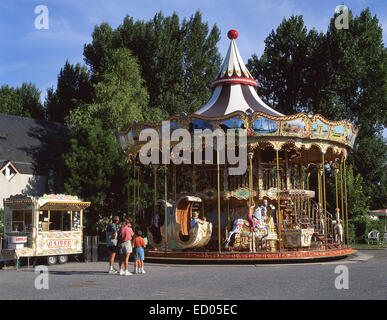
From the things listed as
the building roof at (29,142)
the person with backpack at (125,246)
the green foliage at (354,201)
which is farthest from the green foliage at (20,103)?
the person with backpack at (125,246)

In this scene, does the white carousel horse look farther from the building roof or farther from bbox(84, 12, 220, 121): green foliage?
bbox(84, 12, 220, 121): green foliage

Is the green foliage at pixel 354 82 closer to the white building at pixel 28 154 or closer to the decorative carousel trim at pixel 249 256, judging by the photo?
the white building at pixel 28 154

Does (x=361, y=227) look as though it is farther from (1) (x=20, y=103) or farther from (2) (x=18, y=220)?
(1) (x=20, y=103)

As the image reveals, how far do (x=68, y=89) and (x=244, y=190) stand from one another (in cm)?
2819

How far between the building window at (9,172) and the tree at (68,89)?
13.9 metres

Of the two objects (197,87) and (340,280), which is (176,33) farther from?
(340,280)

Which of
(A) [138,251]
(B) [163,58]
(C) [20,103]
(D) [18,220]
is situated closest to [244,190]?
(A) [138,251]

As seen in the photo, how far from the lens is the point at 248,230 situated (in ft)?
63.7

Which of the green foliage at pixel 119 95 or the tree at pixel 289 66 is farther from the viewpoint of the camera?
the tree at pixel 289 66

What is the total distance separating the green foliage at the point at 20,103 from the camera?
4512 cm

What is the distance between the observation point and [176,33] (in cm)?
4559

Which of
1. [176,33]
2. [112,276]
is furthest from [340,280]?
[176,33]

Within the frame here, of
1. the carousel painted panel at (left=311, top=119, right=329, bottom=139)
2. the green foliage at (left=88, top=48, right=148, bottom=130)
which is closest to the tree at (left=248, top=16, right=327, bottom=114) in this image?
the green foliage at (left=88, top=48, right=148, bottom=130)

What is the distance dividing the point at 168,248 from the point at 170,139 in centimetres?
444
